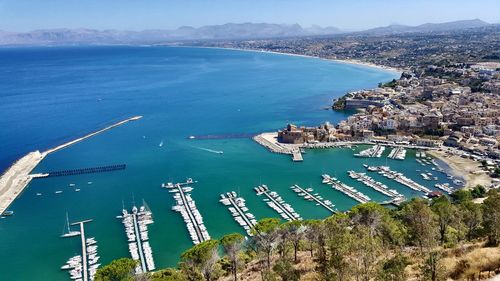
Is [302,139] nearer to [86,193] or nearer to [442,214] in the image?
[86,193]

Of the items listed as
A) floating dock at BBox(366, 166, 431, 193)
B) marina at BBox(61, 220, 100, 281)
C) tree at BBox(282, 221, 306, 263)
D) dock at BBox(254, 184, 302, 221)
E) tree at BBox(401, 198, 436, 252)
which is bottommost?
dock at BBox(254, 184, 302, 221)

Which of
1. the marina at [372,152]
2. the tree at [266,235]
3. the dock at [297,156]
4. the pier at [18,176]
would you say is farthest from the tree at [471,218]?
the pier at [18,176]

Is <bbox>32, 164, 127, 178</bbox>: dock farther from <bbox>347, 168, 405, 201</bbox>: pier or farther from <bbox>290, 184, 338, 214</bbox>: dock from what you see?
<bbox>347, 168, 405, 201</bbox>: pier

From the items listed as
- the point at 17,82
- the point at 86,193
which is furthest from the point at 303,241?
the point at 17,82

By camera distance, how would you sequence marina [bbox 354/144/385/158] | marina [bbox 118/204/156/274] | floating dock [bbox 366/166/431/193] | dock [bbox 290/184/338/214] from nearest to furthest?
marina [bbox 118/204/156/274], dock [bbox 290/184/338/214], floating dock [bbox 366/166/431/193], marina [bbox 354/144/385/158]

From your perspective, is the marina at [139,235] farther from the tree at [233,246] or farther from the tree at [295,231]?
the tree at [295,231]

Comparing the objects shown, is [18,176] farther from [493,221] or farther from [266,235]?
[493,221]

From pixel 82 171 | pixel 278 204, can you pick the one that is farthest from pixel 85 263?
pixel 82 171

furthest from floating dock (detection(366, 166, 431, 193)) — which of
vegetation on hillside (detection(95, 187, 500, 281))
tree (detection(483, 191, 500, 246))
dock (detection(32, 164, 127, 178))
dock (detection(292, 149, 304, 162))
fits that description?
dock (detection(32, 164, 127, 178))

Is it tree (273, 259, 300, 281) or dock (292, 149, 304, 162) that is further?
dock (292, 149, 304, 162)

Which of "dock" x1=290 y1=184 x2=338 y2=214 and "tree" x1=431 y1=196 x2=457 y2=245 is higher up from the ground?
"tree" x1=431 y1=196 x2=457 y2=245
